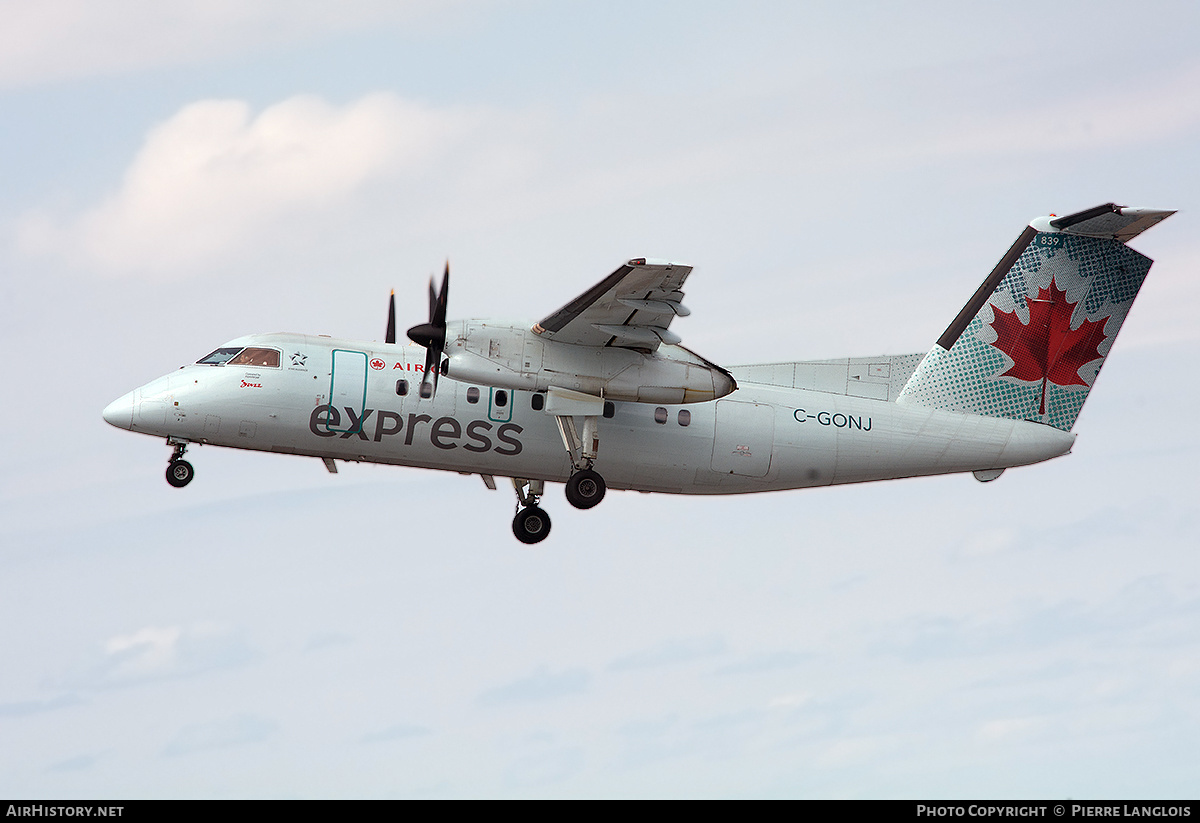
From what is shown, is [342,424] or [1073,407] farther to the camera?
[1073,407]

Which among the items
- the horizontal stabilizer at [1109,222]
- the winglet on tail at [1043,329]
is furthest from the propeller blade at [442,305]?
the horizontal stabilizer at [1109,222]

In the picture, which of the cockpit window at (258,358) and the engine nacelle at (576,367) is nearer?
the engine nacelle at (576,367)

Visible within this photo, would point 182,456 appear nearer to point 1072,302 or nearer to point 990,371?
point 990,371

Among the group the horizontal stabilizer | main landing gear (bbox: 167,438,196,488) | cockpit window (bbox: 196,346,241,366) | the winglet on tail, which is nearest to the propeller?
cockpit window (bbox: 196,346,241,366)

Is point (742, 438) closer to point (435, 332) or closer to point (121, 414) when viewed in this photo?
point (435, 332)

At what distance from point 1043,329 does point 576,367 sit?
8.95 m

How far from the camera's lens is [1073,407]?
25.2m

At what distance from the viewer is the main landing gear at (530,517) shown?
24.4m

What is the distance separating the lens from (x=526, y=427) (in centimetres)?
2309

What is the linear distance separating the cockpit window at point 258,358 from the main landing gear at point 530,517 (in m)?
4.62

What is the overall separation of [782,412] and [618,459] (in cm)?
300

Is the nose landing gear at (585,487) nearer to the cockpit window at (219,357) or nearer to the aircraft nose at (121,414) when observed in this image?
the cockpit window at (219,357)
